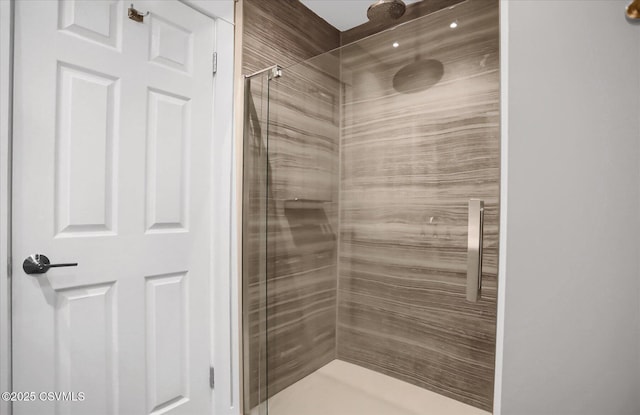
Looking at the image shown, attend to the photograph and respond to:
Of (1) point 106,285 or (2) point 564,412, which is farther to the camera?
(1) point 106,285

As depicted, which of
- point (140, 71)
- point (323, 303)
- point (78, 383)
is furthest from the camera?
point (323, 303)

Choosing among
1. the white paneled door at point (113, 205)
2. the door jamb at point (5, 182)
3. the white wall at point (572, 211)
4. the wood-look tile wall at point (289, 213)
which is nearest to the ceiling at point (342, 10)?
the wood-look tile wall at point (289, 213)

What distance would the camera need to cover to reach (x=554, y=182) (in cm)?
98

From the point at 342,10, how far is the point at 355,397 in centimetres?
208

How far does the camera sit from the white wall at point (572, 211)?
0.96m

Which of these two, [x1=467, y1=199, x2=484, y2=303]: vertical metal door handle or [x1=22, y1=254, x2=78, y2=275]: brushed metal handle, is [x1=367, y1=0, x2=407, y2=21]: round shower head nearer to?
[x1=467, y1=199, x2=484, y2=303]: vertical metal door handle

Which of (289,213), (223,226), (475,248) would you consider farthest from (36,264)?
(475,248)

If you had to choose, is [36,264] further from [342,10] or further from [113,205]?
[342,10]

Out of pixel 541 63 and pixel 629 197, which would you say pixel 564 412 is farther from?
pixel 541 63

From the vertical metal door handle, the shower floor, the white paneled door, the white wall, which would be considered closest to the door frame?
the white paneled door

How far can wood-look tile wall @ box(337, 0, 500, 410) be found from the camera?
Result: 1051 mm

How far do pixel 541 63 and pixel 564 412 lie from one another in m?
1.09

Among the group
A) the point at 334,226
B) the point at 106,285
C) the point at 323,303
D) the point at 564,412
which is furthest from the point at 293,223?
the point at 564,412

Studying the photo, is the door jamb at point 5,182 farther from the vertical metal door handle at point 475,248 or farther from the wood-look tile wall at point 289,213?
the vertical metal door handle at point 475,248
